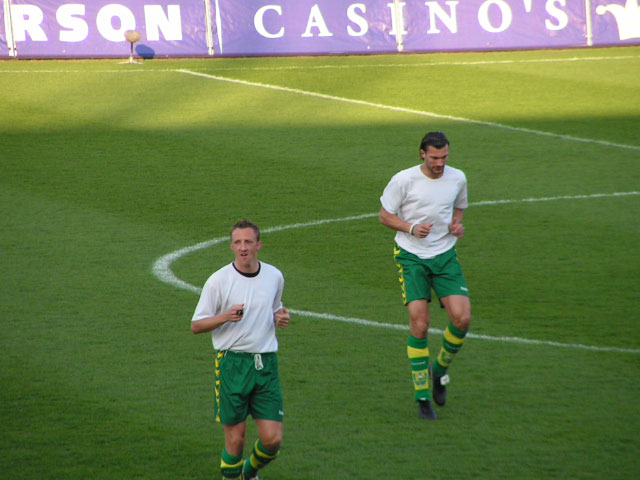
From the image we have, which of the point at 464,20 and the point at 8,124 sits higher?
the point at 464,20

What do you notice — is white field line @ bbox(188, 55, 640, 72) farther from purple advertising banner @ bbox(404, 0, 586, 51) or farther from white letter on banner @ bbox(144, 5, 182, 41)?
white letter on banner @ bbox(144, 5, 182, 41)

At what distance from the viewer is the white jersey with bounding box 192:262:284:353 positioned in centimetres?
635

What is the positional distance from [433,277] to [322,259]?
443 centimetres

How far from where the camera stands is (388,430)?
771 centimetres

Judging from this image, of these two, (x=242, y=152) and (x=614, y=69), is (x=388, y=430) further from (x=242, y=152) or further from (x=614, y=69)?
(x=614, y=69)

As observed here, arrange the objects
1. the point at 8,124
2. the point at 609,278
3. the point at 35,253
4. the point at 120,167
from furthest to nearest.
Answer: the point at 8,124
the point at 120,167
the point at 35,253
the point at 609,278

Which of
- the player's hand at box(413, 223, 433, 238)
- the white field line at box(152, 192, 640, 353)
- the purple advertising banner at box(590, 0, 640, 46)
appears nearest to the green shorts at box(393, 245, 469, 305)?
the player's hand at box(413, 223, 433, 238)

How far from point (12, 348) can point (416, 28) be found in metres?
18.8

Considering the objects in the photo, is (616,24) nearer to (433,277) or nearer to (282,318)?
(433,277)

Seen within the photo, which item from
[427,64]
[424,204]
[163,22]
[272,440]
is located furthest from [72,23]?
[272,440]

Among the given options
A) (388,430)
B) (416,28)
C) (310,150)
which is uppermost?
(416,28)

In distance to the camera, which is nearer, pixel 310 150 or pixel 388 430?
pixel 388 430

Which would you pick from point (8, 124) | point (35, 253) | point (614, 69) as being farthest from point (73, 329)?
point (614, 69)

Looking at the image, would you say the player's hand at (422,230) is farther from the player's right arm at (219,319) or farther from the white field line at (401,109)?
the white field line at (401,109)
